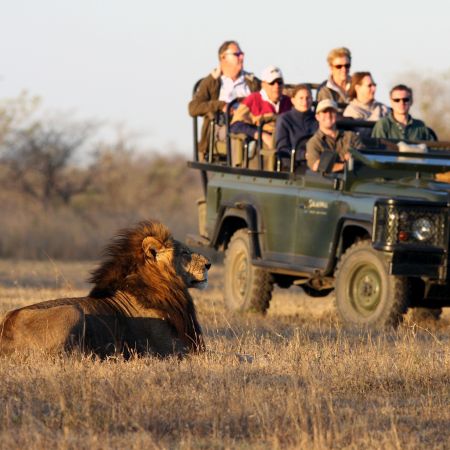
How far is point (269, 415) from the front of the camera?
6.73 meters

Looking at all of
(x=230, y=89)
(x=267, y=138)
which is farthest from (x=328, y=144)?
(x=230, y=89)

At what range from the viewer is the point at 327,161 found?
12789mm

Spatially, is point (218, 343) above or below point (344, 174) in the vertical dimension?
below

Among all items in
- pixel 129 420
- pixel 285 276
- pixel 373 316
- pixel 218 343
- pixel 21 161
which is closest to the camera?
pixel 129 420

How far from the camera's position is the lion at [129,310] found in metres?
8.62

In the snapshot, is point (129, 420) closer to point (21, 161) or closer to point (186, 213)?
point (186, 213)

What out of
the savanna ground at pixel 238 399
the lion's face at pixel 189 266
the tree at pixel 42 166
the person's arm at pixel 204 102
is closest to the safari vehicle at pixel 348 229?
the person's arm at pixel 204 102

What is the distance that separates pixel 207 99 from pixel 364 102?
1.78m

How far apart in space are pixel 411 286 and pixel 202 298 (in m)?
4.69

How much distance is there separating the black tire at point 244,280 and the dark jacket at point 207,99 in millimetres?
1310

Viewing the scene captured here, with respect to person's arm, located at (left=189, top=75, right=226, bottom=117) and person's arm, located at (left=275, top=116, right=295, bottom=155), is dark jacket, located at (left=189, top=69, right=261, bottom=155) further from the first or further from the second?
person's arm, located at (left=275, top=116, right=295, bottom=155)

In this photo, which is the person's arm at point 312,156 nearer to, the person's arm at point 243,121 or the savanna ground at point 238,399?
the person's arm at point 243,121

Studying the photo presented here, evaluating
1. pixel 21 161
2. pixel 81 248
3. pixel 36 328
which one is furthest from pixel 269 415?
pixel 21 161

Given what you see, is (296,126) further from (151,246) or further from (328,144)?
(151,246)
